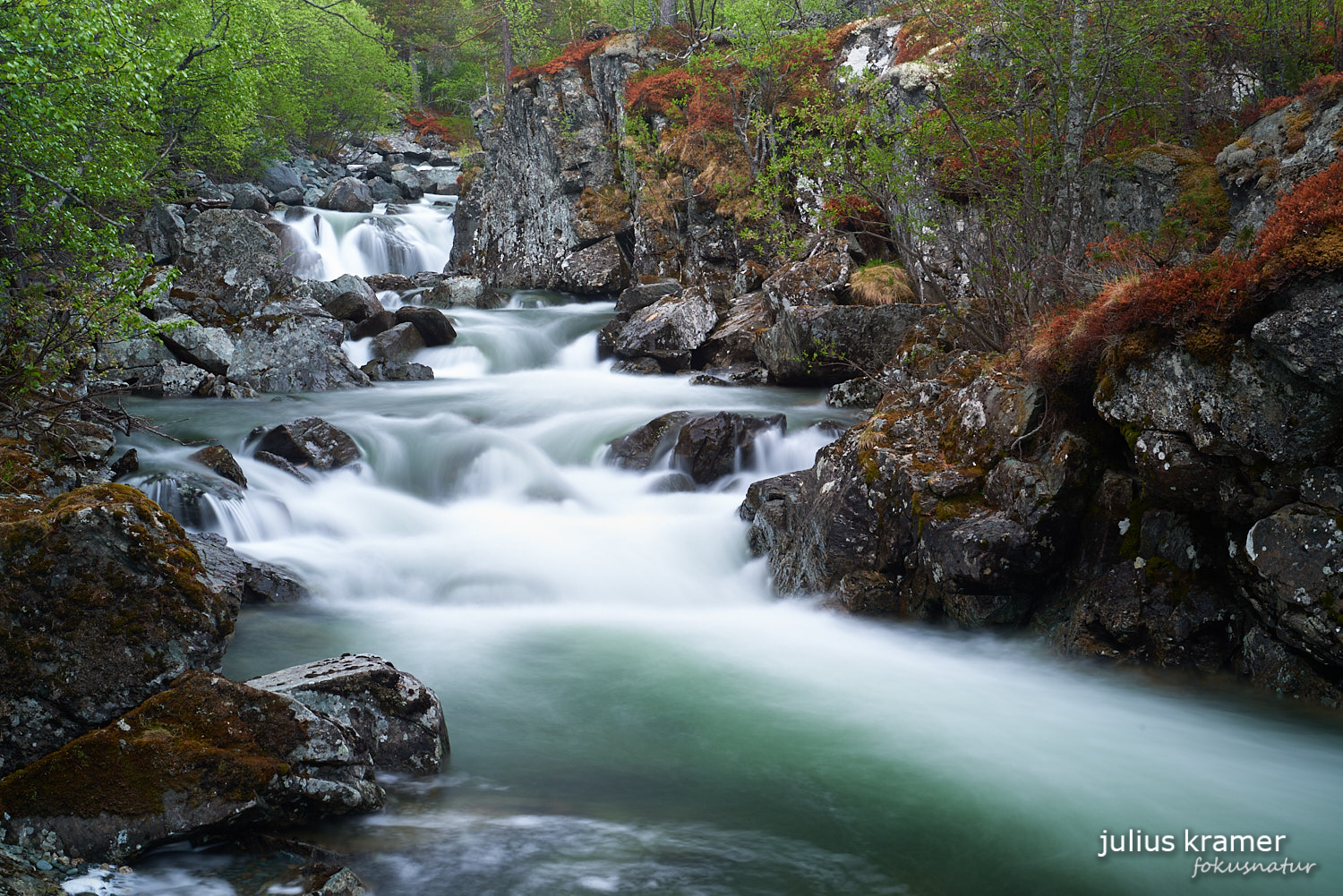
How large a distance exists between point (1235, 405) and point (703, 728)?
177 inches

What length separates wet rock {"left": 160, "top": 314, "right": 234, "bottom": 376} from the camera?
54.5ft

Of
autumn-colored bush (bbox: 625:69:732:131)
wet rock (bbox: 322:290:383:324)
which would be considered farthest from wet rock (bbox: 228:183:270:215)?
autumn-colored bush (bbox: 625:69:732:131)

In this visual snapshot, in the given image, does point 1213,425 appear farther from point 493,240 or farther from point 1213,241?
point 493,240

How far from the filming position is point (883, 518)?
318 inches

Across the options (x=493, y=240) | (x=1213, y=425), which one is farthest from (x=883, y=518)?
(x=493, y=240)

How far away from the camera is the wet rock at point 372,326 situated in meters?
20.2

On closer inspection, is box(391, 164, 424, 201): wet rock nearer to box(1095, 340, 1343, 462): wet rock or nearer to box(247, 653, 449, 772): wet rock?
box(247, 653, 449, 772): wet rock

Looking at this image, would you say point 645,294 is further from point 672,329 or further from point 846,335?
point 846,335

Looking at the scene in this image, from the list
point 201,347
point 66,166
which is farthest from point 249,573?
point 201,347

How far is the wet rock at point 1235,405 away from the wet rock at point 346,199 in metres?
31.9

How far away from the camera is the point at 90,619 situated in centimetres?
432

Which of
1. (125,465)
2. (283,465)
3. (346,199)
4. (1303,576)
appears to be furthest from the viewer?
(346,199)

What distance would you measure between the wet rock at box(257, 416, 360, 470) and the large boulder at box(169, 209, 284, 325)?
24.5 feet

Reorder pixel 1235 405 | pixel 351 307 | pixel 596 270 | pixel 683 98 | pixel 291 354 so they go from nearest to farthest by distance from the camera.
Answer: pixel 1235 405, pixel 291 354, pixel 351 307, pixel 683 98, pixel 596 270
